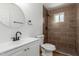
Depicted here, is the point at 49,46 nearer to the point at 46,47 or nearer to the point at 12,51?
the point at 46,47

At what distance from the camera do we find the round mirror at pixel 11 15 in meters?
1.46

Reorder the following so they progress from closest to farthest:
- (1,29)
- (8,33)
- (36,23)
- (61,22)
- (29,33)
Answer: (1,29), (8,33), (61,22), (36,23), (29,33)

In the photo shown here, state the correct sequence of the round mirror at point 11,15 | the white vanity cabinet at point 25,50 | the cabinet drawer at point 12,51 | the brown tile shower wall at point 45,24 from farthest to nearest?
the brown tile shower wall at point 45,24 < the round mirror at point 11,15 < the white vanity cabinet at point 25,50 < the cabinet drawer at point 12,51

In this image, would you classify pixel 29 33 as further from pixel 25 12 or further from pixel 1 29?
pixel 1 29

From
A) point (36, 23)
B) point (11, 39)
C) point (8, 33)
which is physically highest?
point (36, 23)

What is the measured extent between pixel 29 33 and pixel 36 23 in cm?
30

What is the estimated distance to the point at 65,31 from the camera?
1823 mm

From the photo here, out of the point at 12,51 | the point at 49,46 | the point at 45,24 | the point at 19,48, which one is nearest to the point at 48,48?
the point at 49,46

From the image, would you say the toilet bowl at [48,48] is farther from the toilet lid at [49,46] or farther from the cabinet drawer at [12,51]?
the cabinet drawer at [12,51]

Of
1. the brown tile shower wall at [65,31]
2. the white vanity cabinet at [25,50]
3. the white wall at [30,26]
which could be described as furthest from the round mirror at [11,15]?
the brown tile shower wall at [65,31]

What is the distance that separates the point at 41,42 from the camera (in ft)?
5.77

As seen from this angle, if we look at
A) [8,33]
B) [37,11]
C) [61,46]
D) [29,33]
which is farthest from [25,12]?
[61,46]

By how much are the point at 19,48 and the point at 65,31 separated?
104 centimetres

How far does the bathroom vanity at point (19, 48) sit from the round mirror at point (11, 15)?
1.25ft
